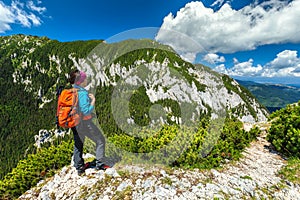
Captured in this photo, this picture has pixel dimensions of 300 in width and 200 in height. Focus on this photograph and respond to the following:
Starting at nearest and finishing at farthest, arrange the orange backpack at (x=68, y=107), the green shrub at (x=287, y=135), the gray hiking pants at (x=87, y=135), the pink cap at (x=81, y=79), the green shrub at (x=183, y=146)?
1. the orange backpack at (x=68, y=107)
2. the pink cap at (x=81, y=79)
3. the gray hiking pants at (x=87, y=135)
4. the green shrub at (x=183, y=146)
5. the green shrub at (x=287, y=135)

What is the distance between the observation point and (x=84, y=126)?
6.62m

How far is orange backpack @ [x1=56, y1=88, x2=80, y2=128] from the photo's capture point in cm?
596

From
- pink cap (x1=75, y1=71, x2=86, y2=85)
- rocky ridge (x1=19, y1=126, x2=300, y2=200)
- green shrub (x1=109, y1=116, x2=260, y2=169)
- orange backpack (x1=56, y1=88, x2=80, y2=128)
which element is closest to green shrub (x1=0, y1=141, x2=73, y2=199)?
rocky ridge (x1=19, y1=126, x2=300, y2=200)

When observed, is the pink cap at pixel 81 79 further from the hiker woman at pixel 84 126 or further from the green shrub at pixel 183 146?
the green shrub at pixel 183 146

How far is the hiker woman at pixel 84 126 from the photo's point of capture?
6223mm

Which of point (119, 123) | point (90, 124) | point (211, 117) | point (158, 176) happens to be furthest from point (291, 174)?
point (90, 124)

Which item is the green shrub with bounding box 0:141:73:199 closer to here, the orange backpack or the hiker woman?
the hiker woman

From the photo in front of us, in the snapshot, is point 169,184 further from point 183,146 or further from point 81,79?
point 81,79

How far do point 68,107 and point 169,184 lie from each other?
3790mm

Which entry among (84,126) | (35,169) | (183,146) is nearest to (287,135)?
(183,146)

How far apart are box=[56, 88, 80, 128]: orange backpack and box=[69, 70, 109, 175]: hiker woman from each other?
169 mm

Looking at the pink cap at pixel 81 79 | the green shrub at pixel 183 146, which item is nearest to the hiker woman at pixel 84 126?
the pink cap at pixel 81 79

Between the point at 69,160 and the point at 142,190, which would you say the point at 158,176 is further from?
the point at 69,160

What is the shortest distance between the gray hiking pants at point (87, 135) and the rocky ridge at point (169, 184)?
1.65ft
